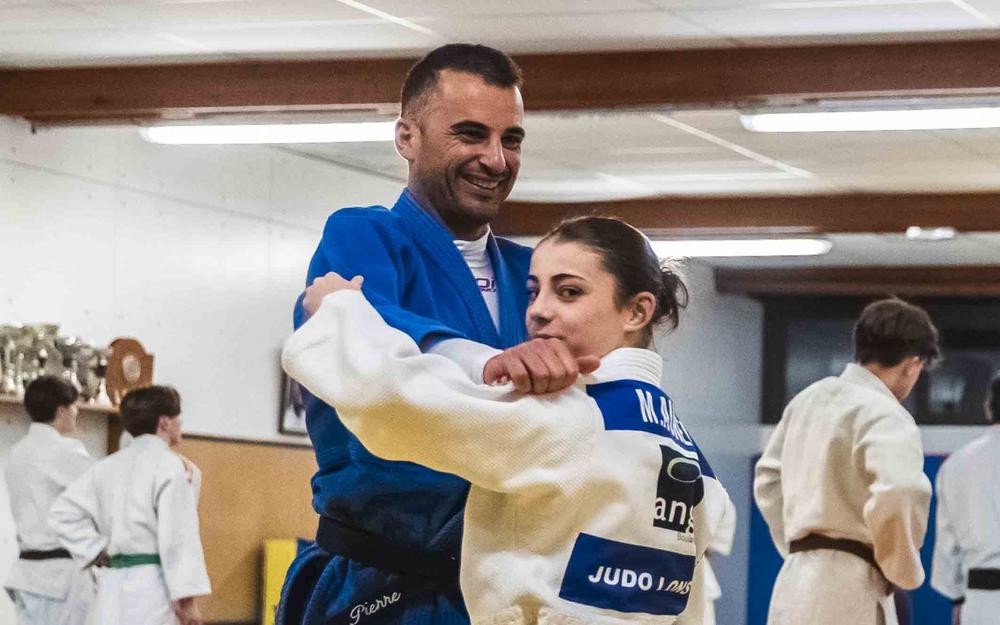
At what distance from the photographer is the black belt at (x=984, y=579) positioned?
6391 mm

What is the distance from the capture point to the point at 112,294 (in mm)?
8141

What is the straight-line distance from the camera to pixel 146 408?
22.6 feet

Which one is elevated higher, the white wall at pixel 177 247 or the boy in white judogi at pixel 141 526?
the white wall at pixel 177 247

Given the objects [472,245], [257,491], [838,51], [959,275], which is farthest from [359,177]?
[472,245]

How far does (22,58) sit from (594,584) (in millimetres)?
6072

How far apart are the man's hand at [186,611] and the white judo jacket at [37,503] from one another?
19.9 inches

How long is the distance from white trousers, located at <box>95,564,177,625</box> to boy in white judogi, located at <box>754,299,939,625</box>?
2.92 m

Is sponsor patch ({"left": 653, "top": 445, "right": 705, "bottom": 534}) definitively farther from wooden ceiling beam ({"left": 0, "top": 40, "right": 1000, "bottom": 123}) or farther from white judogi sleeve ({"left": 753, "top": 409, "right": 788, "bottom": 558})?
wooden ceiling beam ({"left": 0, "top": 40, "right": 1000, "bottom": 123})

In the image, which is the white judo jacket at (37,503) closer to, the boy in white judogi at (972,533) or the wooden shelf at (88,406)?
the wooden shelf at (88,406)

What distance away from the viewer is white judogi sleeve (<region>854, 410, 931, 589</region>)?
4496mm

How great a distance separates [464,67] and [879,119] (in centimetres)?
510

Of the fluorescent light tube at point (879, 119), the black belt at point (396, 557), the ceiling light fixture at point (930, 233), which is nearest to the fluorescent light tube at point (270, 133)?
the fluorescent light tube at point (879, 119)

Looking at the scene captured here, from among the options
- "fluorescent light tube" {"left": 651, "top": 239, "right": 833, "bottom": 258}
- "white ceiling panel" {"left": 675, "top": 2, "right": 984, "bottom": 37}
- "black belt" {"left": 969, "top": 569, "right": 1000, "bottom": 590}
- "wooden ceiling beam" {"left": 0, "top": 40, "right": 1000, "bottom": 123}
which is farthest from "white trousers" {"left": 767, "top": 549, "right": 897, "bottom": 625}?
"fluorescent light tube" {"left": 651, "top": 239, "right": 833, "bottom": 258}

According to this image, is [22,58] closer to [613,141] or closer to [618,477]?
[613,141]
